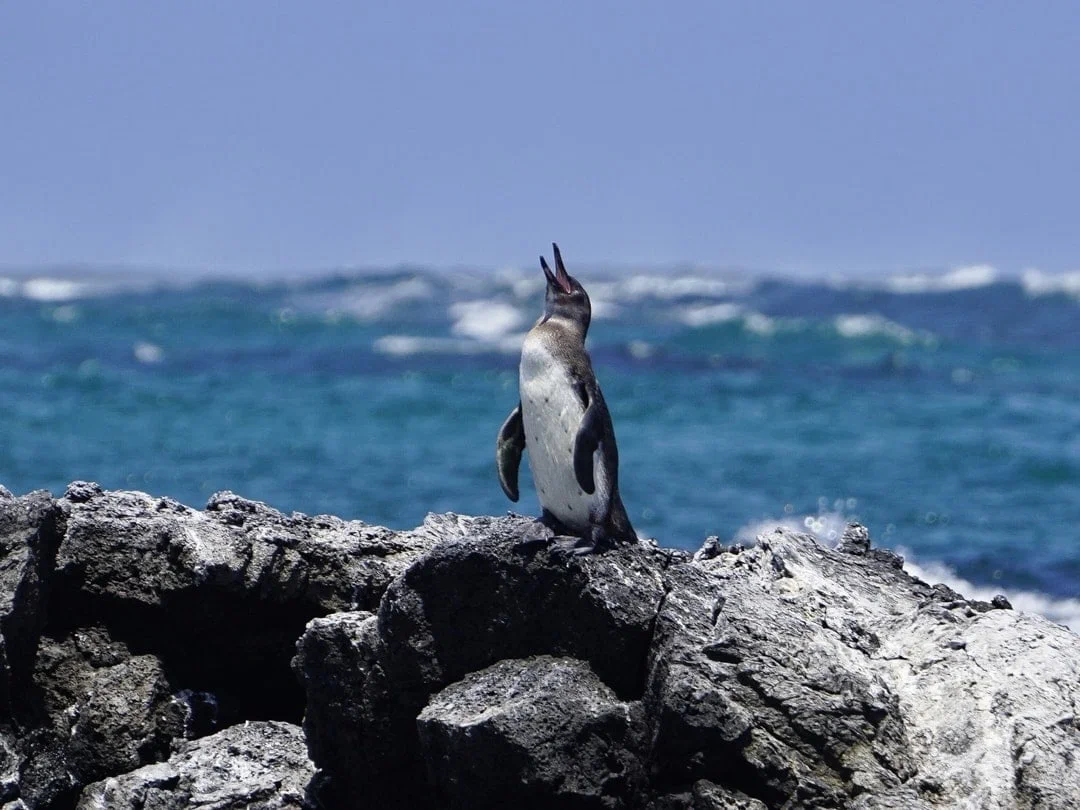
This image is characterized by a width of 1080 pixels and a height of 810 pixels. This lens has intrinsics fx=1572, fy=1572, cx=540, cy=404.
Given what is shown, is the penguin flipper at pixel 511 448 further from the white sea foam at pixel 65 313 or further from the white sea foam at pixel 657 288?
the white sea foam at pixel 657 288

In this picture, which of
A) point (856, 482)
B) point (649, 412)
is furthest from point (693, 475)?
point (649, 412)

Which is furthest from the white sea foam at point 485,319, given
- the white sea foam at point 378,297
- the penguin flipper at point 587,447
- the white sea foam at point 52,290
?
the penguin flipper at point 587,447

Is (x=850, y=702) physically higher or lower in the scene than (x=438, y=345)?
higher

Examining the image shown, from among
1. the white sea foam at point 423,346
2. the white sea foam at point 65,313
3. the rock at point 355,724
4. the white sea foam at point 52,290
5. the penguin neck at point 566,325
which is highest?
the penguin neck at point 566,325

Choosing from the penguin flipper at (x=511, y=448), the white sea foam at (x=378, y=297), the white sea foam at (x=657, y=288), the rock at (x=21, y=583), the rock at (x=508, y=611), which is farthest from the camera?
the white sea foam at (x=657, y=288)

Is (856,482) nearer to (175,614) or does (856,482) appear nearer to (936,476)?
(936,476)

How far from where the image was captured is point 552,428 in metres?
5.27

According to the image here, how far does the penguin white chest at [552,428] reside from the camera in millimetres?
5082

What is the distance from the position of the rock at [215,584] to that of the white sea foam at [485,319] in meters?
30.9

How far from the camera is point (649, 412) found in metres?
24.0

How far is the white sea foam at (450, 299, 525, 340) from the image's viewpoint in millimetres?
37750

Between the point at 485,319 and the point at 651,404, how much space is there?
15734mm

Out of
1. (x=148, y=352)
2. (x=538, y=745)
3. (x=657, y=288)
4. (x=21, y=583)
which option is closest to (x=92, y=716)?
(x=21, y=583)

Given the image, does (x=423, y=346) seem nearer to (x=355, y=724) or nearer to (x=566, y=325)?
(x=566, y=325)
